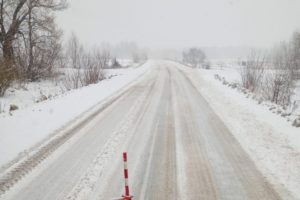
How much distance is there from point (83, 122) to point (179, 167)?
493 cm

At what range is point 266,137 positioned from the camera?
310 inches

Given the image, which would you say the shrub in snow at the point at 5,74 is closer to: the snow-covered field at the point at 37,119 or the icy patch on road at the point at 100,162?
the snow-covered field at the point at 37,119

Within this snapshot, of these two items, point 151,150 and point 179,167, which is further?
point 151,150

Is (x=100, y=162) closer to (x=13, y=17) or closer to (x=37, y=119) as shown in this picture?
(x=37, y=119)

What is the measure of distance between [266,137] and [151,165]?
3870 mm

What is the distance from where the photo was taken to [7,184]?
5426 millimetres

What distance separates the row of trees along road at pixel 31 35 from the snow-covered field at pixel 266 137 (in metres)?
18.9

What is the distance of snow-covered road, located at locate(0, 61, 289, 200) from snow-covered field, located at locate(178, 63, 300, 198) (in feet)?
1.01

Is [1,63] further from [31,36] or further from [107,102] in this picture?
[31,36]

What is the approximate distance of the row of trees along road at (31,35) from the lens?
2416 cm

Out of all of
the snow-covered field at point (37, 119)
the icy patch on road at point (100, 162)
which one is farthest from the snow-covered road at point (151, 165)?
the snow-covered field at point (37, 119)

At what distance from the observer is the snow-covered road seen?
5.08m

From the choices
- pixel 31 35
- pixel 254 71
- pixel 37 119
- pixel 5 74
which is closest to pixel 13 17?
pixel 31 35

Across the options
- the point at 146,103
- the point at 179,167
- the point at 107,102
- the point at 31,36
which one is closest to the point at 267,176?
the point at 179,167
